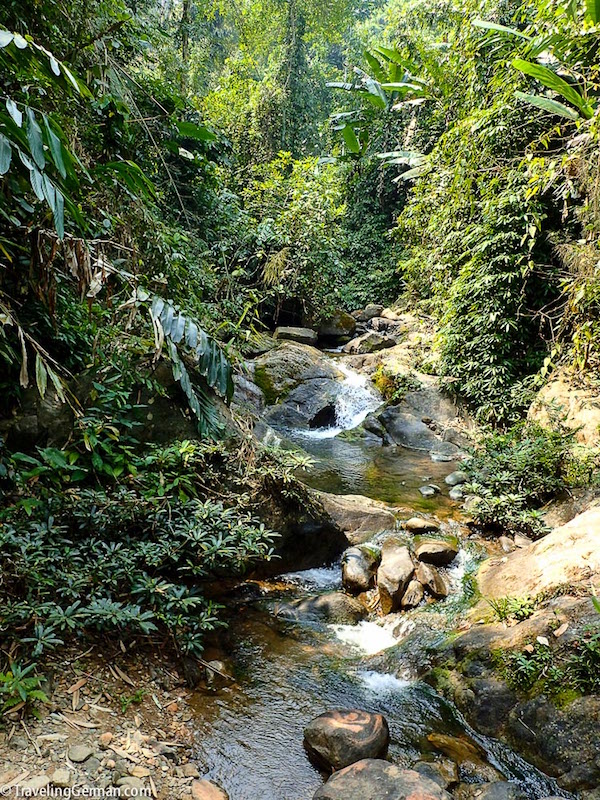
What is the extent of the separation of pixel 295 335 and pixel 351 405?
3.48 m

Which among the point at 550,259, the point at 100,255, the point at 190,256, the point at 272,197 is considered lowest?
the point at 100,255

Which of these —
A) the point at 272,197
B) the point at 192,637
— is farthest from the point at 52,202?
the point at 272,197

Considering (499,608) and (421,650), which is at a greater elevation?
(499,608)

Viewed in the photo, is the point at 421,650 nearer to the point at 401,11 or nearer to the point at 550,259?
the point at 550,259

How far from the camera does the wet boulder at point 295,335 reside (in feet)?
40.4

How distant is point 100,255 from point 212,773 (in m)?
3.06

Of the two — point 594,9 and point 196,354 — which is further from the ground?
point 594,9

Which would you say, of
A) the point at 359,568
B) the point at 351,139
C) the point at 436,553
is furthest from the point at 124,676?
the point at 436,553

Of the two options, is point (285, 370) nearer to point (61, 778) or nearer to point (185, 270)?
point (185, 270)

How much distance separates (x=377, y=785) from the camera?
82.4 inches

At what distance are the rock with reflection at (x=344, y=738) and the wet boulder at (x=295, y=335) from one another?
1023cm

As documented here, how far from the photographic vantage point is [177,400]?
390cm

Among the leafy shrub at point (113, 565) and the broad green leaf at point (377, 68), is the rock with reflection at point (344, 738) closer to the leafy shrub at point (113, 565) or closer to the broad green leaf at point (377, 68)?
the leafy shrub at point (113, 565)

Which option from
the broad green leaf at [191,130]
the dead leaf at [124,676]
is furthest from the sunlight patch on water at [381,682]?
the broad green leaf at [191,130]
